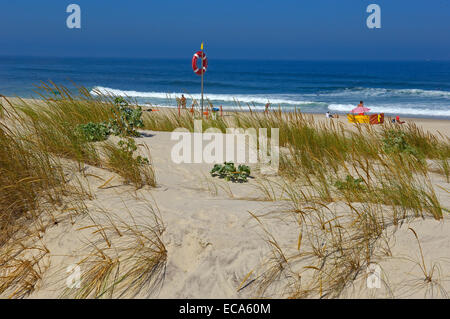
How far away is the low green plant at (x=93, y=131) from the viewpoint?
476 cm

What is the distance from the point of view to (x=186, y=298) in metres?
2.15

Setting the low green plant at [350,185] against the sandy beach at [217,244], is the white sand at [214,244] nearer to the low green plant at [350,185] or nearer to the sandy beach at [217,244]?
the sandy beach at [217,244]

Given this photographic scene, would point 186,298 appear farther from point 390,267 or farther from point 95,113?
point 95,113

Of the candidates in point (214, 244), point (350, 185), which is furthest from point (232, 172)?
point (214, 244)

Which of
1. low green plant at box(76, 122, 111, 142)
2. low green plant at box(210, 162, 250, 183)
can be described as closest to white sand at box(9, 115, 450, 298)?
low green plant at box(210, 162, 250, 183)

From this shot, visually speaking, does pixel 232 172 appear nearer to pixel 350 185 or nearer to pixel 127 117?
pixel 350 185

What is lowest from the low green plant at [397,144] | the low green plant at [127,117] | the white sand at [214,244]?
the white sand at [214,244]

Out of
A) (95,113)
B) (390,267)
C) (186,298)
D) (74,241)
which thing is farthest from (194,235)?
(95,113)
